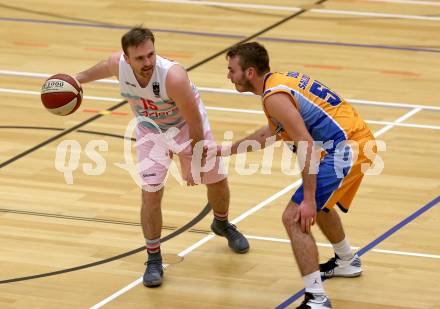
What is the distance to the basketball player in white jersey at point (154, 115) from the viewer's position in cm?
837

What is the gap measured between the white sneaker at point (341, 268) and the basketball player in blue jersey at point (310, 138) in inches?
25.7

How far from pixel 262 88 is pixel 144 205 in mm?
1364

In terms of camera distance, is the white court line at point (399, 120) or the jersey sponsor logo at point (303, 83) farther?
the white court line at point (399, 120)

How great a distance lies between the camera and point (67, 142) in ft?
38.8

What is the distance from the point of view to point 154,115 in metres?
8.70

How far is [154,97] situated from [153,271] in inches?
49.5

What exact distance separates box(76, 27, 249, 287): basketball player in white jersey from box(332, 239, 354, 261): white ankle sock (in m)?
1.08

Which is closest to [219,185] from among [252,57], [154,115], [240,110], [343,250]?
[154,115]

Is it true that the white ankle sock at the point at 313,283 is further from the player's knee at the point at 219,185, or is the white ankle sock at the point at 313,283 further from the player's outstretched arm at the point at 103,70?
the player's outstretched arm at the point at 103,70

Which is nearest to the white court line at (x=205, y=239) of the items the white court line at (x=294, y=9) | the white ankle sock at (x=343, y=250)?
the white ankle sock at (x=343, y=250)

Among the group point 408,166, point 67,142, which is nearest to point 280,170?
point 408,166

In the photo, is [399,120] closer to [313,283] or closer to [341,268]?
[341,268]

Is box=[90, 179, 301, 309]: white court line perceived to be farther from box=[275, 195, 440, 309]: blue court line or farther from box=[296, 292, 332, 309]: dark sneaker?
box=[296, 292, 332, 309]: dark sneaker

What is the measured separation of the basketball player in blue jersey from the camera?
25.3 feet
